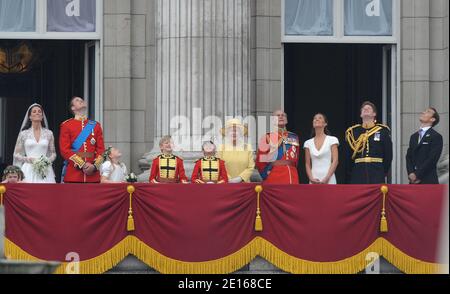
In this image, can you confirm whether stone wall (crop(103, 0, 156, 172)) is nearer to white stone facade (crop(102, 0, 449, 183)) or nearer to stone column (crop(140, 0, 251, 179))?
white stone facade (crop(102, 0, 449, 183))

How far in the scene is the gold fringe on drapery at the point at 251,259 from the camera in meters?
25.1

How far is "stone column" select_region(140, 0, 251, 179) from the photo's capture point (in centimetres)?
2850

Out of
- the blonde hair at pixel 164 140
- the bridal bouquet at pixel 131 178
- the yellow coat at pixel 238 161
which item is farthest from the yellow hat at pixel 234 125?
the bridal bouquet at pixel 131 178

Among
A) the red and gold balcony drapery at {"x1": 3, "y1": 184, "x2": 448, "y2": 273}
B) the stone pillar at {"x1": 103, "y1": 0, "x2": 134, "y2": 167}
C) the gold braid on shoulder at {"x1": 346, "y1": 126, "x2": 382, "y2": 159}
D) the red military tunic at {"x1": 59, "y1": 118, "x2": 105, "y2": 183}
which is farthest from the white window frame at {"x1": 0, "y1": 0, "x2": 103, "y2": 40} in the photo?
the gold braid on shoulder at {"x1": 346, "y1": 126, "x2": 382, "y2": 159}

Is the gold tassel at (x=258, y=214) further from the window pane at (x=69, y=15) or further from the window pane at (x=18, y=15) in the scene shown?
the window pane at (x=18, y=15)

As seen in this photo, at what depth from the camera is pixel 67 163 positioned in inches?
1057

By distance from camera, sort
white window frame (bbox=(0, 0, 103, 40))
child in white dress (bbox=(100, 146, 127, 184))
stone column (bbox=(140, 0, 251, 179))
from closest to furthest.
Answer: child in white dress (bbox=(100, 146, 127, 184)), stone column (bbox=(140, 0, 251, 179)), white window frame (bbox=(0, 0, 103, 40))

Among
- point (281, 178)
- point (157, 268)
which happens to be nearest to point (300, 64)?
point (281, 178)

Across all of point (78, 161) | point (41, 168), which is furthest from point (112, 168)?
point (41, 168)

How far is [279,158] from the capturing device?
1072 inches

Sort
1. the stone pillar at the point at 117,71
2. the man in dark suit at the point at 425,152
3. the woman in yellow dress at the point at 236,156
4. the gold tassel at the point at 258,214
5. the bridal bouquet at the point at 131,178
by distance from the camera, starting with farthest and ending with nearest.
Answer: the stone pillar at the point at 117,71 → the bridal bouquet at the point at 131,178 → the man in dark suit at the point at 425,152 → the woman in yellow dress at the point at 236,156 → the gold tassel at the point at 258,214

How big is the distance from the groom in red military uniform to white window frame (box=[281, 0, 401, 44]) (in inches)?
185

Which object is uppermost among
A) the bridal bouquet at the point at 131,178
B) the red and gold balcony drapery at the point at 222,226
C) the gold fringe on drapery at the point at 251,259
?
the bridal bouquet at the point at 131,178

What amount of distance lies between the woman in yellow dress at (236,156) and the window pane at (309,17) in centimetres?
365
